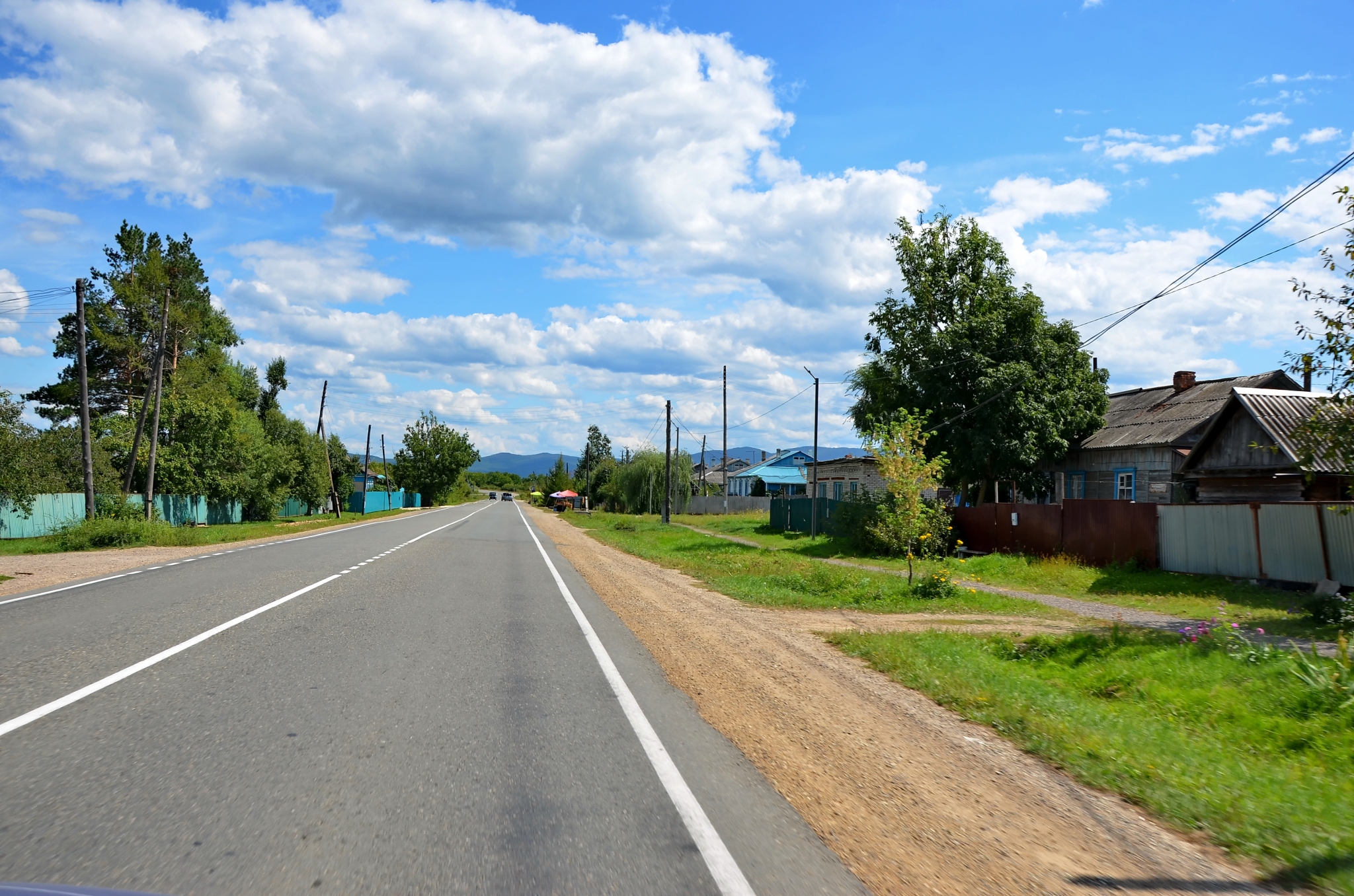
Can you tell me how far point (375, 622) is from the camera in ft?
36.8

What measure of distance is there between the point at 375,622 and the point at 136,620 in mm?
2738

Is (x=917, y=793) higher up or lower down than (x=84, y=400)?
lower down

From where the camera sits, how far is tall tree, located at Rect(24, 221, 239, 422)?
4800 centimetres

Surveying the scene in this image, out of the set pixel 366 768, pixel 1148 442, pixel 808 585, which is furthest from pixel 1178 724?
pixel 1148 442

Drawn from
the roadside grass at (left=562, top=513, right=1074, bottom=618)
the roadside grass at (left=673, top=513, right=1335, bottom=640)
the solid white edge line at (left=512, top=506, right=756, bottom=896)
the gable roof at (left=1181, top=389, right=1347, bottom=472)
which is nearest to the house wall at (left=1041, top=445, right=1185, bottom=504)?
the gable roof at (left=1181, top=389, right=1347, bottom=472)

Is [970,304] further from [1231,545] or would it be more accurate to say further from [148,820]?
[148,820]

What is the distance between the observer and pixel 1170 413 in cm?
3397

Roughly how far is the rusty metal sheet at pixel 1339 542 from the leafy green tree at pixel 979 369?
19043mm

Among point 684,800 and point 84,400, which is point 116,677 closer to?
point 684,800

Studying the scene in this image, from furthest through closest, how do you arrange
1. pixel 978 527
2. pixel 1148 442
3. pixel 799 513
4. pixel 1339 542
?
1. pixel 799 513
2. pixel 1148 442
3. pixel 978 527
4. pixel 1339 542

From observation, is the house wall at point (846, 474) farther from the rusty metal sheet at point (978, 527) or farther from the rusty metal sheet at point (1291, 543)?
the rusty metal sheet at point (1291, 543)

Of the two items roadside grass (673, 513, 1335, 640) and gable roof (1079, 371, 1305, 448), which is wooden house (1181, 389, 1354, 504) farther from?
gable roof (1079, 371, 1305, 448)

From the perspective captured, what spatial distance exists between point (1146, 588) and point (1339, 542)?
3.75 meters

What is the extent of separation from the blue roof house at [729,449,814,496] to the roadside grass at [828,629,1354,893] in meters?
62.8
